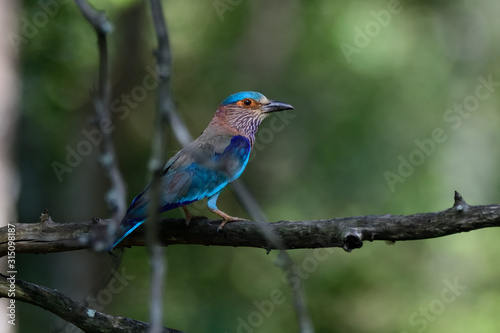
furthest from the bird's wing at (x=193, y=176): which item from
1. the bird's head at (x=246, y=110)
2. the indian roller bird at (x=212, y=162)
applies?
the bird's head at (x=246, y=110)

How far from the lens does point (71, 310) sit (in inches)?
157

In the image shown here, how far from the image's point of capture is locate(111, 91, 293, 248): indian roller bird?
Answer: 15.2 ft

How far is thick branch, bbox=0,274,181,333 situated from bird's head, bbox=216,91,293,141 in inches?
106

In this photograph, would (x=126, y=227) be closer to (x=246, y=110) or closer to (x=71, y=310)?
(x=71, y=310)

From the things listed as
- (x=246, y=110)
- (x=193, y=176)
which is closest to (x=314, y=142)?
(x=246, y=110)

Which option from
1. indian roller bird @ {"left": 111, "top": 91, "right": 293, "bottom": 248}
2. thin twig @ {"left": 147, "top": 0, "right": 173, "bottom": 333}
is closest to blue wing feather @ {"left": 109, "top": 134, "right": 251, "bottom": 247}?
indian roller bird @ {"left": 111, "top": 91, "right": 293, "bottom": 248}

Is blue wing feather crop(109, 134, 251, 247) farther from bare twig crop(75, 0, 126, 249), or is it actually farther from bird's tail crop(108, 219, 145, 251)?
bare twig crop(75, 0, 126, 249)

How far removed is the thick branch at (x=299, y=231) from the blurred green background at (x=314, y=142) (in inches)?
195

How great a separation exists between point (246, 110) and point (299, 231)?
2649 mm

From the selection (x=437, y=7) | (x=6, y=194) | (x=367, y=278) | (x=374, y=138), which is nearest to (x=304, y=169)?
(x=374, y=138)

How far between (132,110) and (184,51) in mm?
1762

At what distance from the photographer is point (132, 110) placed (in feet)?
39.0

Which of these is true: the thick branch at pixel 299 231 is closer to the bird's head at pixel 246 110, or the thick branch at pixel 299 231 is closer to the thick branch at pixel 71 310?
the thick branch at pixel 71 310

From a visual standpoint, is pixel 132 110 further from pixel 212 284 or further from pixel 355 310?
pixel 355 310
